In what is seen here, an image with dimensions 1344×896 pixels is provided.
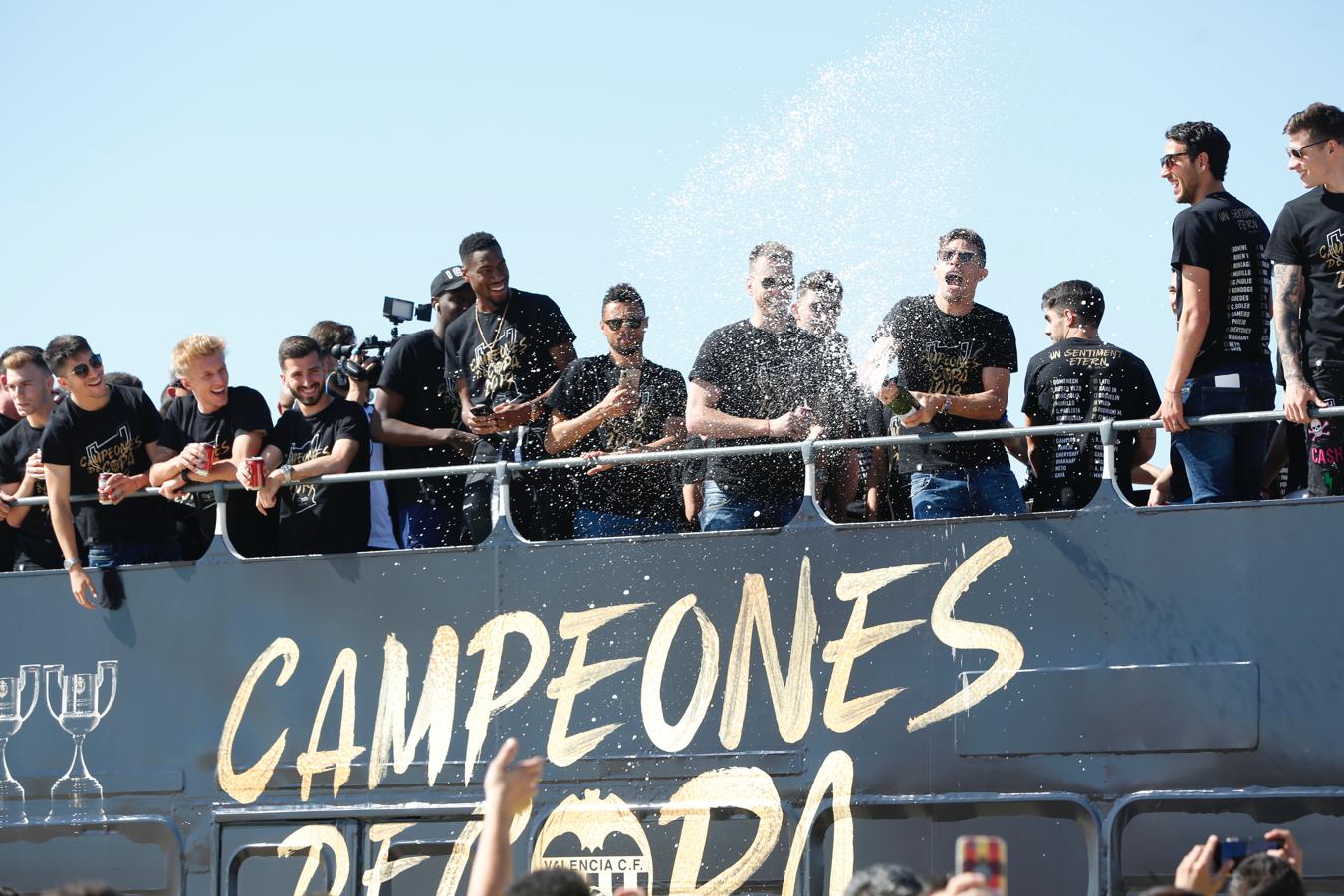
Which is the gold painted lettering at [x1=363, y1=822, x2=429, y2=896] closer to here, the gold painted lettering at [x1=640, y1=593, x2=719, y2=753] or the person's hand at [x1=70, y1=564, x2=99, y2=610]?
the gold painted lettering at [x1=640, y1=593, x2=719, y2=753]

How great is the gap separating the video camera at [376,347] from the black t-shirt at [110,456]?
1138mm

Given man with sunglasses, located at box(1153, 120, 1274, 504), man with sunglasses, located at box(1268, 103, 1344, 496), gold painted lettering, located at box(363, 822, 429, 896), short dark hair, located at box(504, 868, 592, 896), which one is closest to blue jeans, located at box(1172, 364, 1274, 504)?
man with sunglasses, located at box(1153, 120, 1274, 504)

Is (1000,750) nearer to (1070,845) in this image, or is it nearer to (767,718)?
(1070,845)

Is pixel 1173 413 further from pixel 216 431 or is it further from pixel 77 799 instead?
pixel 77 799

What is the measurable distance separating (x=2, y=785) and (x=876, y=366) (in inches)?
197

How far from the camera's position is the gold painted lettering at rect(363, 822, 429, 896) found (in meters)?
8.04

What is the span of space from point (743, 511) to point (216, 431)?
9.08 feet

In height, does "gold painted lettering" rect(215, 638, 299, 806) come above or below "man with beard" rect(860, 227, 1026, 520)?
below

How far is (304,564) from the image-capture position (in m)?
8.53

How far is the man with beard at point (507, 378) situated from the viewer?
27.2 ft

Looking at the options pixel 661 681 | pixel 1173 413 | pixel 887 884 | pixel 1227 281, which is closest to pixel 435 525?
pixel 661 681

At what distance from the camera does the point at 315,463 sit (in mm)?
8469

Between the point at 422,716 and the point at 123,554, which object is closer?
the point at 422,716

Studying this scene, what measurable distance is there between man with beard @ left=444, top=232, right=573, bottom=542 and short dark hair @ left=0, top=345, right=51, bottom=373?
2.37m
